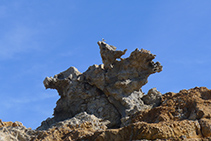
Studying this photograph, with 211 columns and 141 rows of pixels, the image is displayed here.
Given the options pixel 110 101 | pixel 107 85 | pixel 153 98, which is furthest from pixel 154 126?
pixel 107 85

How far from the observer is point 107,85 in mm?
25656

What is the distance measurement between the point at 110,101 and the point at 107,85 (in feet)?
3.65

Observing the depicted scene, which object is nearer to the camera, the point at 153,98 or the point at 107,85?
the point at 153,98

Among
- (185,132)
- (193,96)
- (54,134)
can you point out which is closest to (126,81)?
(193,96)

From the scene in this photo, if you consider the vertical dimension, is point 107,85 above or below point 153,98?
above

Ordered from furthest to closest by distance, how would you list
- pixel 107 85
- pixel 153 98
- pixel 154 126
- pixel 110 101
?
pixel 107 85 < pixel 110 101 < pixel 153 98 < pixel 154 126

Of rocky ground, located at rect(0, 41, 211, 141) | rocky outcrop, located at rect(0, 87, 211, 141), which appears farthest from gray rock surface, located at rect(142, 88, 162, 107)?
rocky outcrop, located at rect(0, 87, 211, 141)

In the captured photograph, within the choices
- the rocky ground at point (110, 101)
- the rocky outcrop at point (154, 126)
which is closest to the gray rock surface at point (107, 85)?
the rocky ground at point (110, 101)

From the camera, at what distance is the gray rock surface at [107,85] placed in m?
25.1

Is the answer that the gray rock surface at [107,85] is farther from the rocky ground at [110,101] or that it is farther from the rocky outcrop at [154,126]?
the rocky outcrop at [154,126]

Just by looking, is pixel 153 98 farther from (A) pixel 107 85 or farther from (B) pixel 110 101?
(A) pixel 107 85

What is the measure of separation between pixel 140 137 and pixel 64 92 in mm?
12830

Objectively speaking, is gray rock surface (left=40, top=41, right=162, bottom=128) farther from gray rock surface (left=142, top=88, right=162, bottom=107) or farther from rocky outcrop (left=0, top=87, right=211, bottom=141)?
rocky outcrop (left=0, top=87, right=211, bottom=141)

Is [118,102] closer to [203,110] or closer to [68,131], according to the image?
[68,131]
